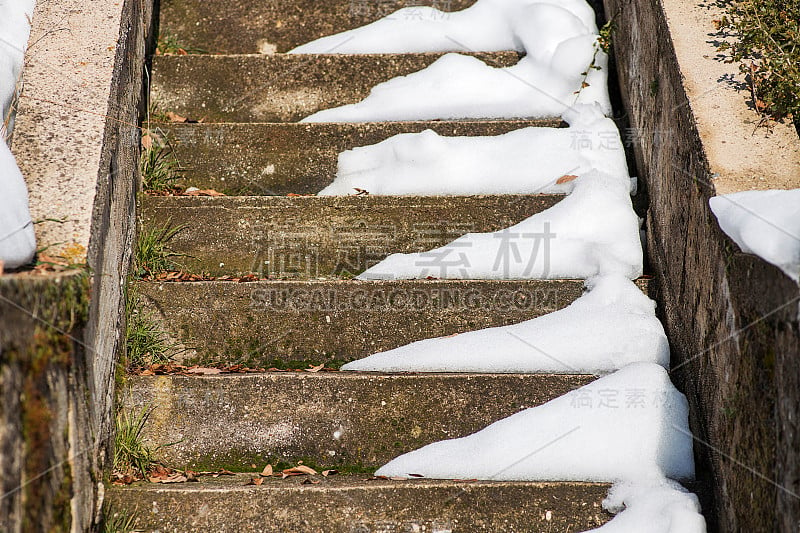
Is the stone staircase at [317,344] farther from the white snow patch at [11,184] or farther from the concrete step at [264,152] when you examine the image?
the white snow patch at [11,184]

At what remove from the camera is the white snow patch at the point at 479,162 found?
3.71 metres

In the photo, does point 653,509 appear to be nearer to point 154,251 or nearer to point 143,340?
point 143,340

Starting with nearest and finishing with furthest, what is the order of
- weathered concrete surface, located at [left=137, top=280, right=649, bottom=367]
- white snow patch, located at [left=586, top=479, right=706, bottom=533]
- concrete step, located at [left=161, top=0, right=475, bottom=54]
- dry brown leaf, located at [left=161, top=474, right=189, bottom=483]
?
1. white snow patch, located at [left=586, top=479, right=706, bottom=533]
2. dry brown leaf, located at [left=161, top=474, right=189, bottom=483]
3. weathered concrete surface, located at [left=137, top=280, right=649, bottom=367]
4. concrete step, located at [left=161, top=0, right=475, bottom=54]

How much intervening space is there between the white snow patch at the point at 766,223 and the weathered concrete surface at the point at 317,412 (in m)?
0.91

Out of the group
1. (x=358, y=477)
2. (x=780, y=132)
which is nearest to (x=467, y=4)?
(x=780, y=132)

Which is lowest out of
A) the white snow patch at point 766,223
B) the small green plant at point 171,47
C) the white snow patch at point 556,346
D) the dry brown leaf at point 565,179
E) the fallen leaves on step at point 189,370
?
the fallen leaves on step at point 189,370

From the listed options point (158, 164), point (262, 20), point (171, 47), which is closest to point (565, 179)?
point (158, 164)

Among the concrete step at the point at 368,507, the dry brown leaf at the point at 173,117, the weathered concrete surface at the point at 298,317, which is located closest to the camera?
the concrete step at the point at 368,507

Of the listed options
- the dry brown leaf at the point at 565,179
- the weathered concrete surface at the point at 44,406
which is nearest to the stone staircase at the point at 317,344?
the dry brown leaf at the point at 565,179

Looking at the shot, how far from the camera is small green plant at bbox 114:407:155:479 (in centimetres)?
285

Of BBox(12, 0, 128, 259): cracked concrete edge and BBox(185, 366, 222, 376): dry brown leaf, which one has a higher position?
BBox(12, 0, 128, 259): cracked concrete edge

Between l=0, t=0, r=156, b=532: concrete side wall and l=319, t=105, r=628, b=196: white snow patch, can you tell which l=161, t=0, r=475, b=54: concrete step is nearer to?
l=0, t=0, r=156, b=532: concrete side wall

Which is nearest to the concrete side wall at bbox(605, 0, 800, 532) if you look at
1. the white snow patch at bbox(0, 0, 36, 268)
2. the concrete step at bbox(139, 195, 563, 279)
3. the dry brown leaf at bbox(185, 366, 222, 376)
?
the concrete step at bbox(139, 195, 563, 279)

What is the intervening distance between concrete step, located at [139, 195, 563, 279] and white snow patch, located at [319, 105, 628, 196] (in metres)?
0.23
